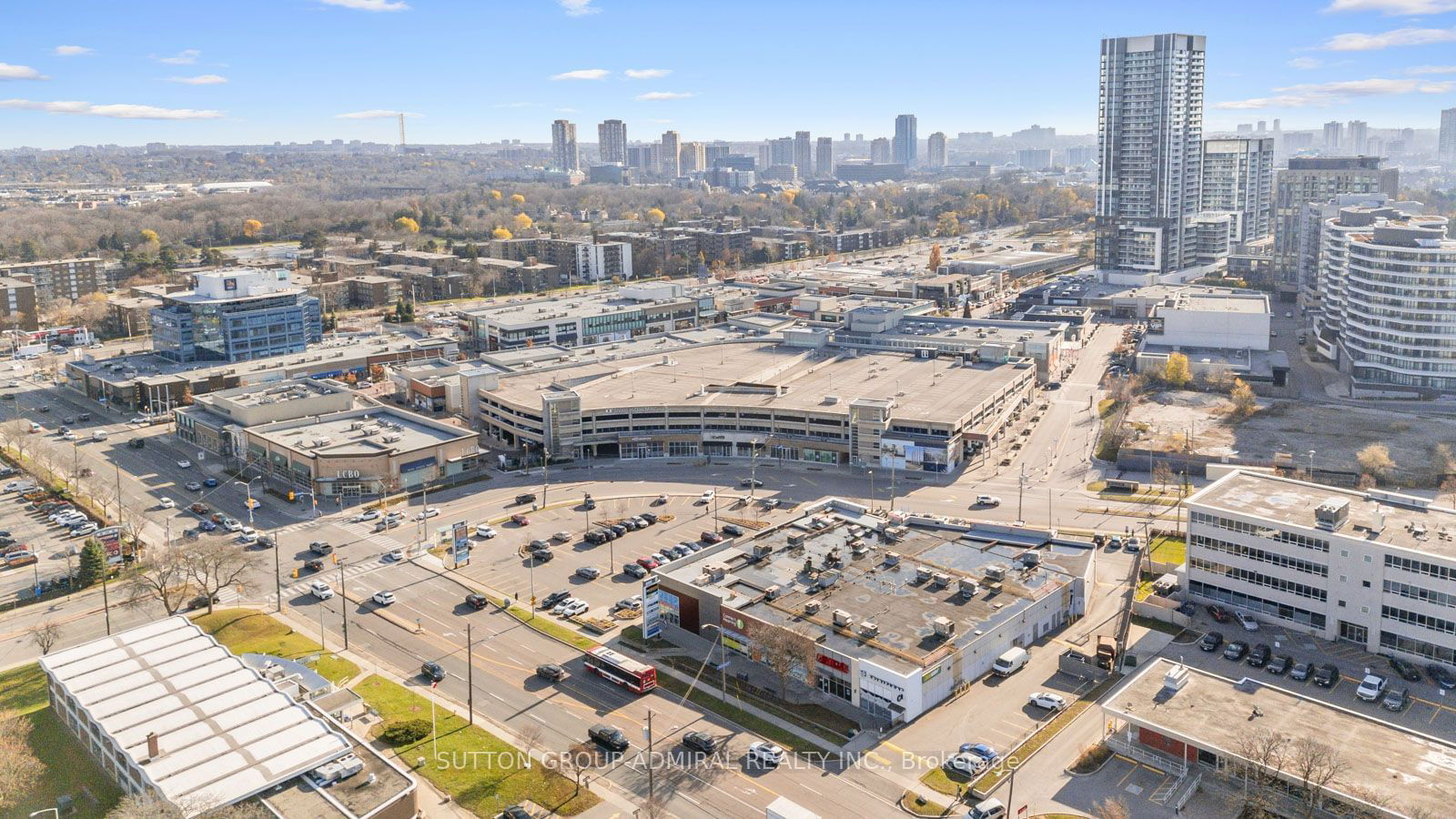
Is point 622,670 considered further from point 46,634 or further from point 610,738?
A: point 46,634

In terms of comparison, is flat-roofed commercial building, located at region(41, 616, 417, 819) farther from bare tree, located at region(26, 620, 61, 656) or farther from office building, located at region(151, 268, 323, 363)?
office building, located at region(151, 268, 323, 363)

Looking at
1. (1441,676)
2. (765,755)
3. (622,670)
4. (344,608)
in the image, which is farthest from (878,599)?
(344,608)

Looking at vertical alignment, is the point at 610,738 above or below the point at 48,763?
above

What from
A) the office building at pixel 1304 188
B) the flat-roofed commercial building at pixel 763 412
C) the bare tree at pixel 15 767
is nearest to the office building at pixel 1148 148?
the office building at pixel 1304 188

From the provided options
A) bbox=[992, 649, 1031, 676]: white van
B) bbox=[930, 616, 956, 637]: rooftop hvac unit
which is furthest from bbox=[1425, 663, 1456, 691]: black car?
Result: bbox=[930, 616, 956, 637]: rooftop hvac unit

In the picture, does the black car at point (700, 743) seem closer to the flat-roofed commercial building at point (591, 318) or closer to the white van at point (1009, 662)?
the white van at point (1009, 662)
